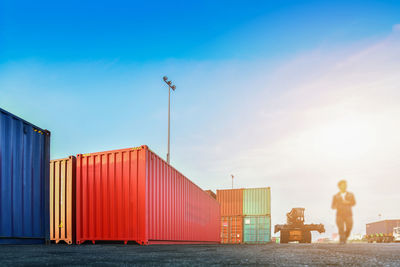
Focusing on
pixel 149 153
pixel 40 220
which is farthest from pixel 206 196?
pixel 40 220

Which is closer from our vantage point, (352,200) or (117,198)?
(352,200)

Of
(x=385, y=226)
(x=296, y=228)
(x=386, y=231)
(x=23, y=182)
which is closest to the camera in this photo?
(x=23, y=182)

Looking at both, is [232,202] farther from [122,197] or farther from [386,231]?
[386,231]

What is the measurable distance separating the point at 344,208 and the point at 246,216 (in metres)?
24.6

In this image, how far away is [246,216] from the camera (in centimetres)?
2980

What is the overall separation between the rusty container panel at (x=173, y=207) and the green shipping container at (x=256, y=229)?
8.06m

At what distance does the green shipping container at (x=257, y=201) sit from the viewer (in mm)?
29594

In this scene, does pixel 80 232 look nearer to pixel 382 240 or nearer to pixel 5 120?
pixel 5 120

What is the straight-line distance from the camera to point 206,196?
22.1 meters

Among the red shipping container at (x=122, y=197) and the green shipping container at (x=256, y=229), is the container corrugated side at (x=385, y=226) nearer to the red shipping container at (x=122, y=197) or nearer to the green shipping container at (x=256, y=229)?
the green shipping container at (x=256, y=229)

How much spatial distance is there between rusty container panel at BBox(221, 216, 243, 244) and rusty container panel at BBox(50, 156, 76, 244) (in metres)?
19.6

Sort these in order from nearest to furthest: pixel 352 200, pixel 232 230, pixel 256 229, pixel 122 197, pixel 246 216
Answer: pixel 352 200 → pixel 122 197 → pixel 256 229 → pixel 246 216 → pixel 232 230

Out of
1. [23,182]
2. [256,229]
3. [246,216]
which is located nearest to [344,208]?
[23,182]

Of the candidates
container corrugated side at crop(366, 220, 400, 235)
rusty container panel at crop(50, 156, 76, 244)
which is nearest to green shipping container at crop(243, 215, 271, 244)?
rusty container panel at crop(50, 156, 76, 244)
